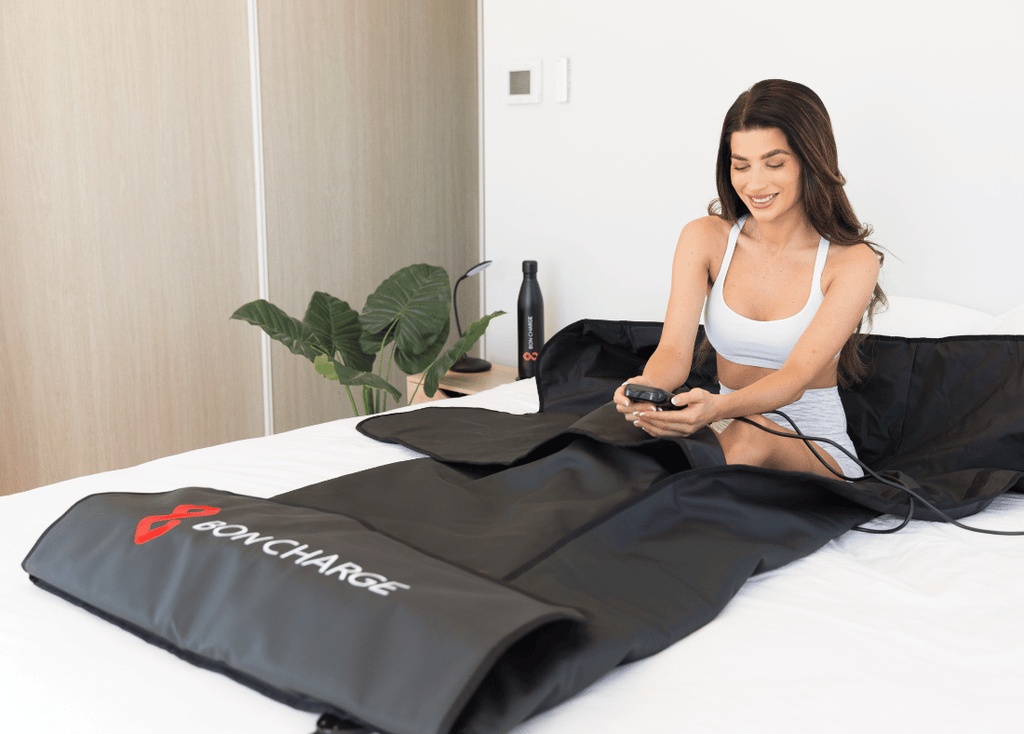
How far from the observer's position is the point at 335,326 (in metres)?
2.54

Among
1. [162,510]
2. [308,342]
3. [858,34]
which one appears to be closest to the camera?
[162,510]

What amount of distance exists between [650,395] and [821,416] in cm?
53

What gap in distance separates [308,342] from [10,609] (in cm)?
154

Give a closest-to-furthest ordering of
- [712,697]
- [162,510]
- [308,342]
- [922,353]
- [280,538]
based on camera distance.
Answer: [712,697]
[280,538]
[162,510]
[922,353]
[308,342]

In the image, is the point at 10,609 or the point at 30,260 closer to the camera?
the point at 10,609

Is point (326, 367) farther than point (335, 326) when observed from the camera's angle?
No

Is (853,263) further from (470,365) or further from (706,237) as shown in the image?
(470,365)

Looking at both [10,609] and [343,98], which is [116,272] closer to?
[343,98]

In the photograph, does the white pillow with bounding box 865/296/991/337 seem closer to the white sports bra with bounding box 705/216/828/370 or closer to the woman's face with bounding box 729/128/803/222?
the white sports bra with bounding box 705/216/828/370

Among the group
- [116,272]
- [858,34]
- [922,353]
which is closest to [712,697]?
[922,353]

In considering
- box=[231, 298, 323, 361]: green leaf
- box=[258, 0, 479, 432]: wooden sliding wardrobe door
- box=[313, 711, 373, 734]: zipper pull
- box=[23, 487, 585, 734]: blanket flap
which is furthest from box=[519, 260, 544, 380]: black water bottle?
box=[313, 711, 373, 734]: zipper pull

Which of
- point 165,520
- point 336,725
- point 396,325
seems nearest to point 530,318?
point 396,325

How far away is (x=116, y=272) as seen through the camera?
2.77 metres

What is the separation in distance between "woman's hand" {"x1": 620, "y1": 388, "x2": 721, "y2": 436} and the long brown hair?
534 millimetres
